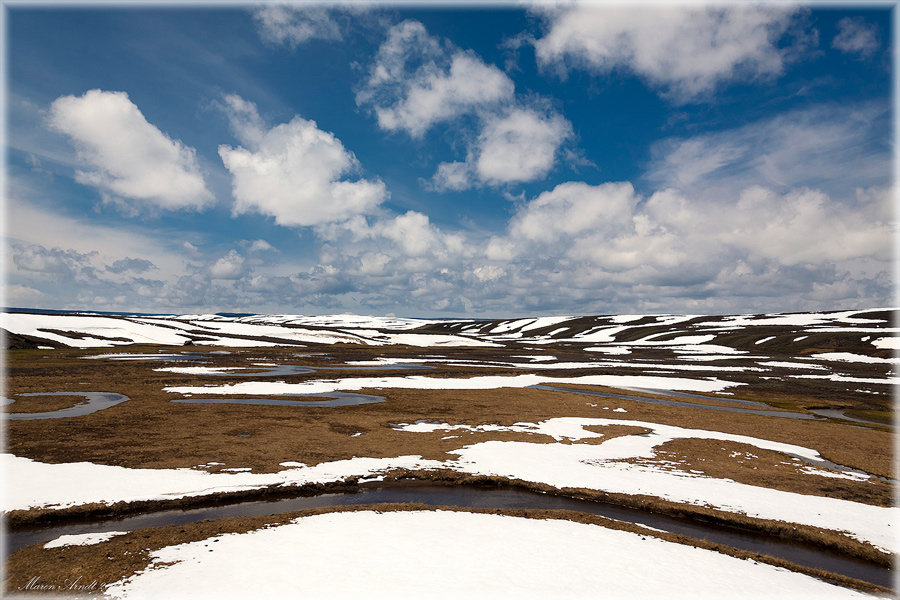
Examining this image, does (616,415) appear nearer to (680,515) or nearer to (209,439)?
(680,515)

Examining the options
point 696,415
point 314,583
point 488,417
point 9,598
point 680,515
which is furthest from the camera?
point 696,415

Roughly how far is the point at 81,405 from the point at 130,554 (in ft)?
108

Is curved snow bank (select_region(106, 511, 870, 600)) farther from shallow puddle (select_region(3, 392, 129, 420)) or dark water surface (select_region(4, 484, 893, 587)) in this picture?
shallow puddle (select_region(3, 392, 129, 420))

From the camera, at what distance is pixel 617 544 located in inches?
562

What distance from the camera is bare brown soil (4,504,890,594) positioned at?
1112 cm

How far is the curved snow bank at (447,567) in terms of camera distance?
1109cm

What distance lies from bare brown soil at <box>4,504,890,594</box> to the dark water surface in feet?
4.60

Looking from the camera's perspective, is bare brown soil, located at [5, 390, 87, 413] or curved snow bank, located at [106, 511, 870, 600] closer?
curved snow bank, located at [106, 511, 870, 600]

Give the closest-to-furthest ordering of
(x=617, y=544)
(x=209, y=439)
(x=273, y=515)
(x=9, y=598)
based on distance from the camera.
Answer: (x=9, y=598), (x=617, y=544), (x=273, y=515), (x=209, y=439)

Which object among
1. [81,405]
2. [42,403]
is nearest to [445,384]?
[81,405]

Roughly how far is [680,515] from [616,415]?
21860 mm

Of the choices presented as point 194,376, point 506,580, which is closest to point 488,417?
point 506,580

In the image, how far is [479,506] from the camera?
1833cm

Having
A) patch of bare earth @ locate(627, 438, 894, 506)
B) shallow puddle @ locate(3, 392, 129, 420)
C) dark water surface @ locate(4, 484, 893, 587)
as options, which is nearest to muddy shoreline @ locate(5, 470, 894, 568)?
dark water surface @ locate(4, 484, 893, 587)
